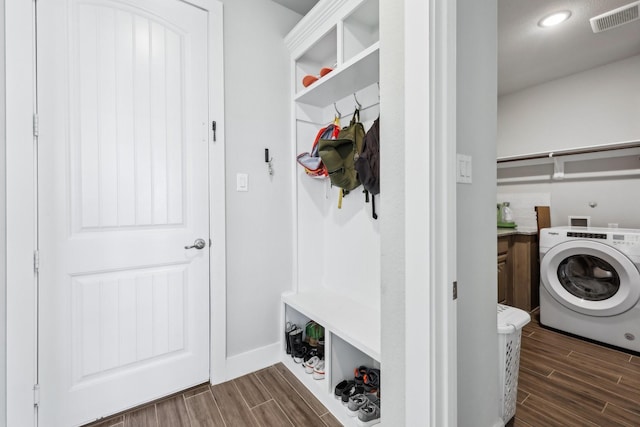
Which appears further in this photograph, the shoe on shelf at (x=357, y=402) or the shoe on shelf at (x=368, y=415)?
the shoe on shelf at (x=357, y=402)

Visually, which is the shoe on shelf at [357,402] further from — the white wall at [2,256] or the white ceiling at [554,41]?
the white ceiling at [554,41]

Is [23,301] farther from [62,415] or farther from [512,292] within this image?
[512,292]

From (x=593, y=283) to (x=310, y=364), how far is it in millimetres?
2466

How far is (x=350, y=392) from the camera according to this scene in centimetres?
154

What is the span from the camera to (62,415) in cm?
139

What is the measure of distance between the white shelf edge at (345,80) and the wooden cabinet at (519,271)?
84.7 inches

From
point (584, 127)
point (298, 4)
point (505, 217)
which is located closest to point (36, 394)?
point (298, 4)

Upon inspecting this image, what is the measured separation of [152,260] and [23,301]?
1.73 ft

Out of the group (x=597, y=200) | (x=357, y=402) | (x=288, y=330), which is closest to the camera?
(x=357, y=402)

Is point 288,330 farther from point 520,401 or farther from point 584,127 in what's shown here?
point 584,127

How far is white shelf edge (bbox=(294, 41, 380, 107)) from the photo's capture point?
1.42 metres

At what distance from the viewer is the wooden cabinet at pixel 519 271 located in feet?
9.31

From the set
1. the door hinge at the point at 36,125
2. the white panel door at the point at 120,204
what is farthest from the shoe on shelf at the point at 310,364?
the door hinge at the point at 36,125

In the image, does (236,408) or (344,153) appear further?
(344,153)
